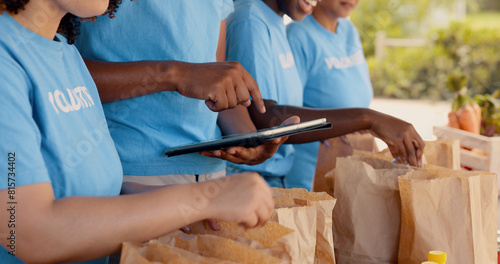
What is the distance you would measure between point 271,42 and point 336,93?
0.46 metres

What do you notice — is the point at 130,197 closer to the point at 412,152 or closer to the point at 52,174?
the point at 52,174

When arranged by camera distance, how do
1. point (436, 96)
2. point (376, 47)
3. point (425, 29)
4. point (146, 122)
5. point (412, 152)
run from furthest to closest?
point (425, 29)
point (376, 47)
point (436, 96)
point (412, 152)
point (146, 122)

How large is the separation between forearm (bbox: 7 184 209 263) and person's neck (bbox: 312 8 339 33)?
5.01 feet

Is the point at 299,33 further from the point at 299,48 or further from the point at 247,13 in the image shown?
the point at 247,13

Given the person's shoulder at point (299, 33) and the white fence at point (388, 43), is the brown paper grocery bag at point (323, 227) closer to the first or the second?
the person's shoulder at point (299, 33)

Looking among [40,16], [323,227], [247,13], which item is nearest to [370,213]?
[323,227]

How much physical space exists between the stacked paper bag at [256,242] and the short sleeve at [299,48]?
3.50 feet

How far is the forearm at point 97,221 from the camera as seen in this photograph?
31.0 inches

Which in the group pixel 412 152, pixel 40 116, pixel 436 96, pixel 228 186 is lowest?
pixel 436 96

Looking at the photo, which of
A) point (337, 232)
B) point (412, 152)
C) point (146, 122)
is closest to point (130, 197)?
point (146, 122)

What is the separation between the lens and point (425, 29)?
34.9ft

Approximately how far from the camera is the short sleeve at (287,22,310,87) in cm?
216

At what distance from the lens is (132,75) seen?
1229 mm

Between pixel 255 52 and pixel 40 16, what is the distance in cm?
86
